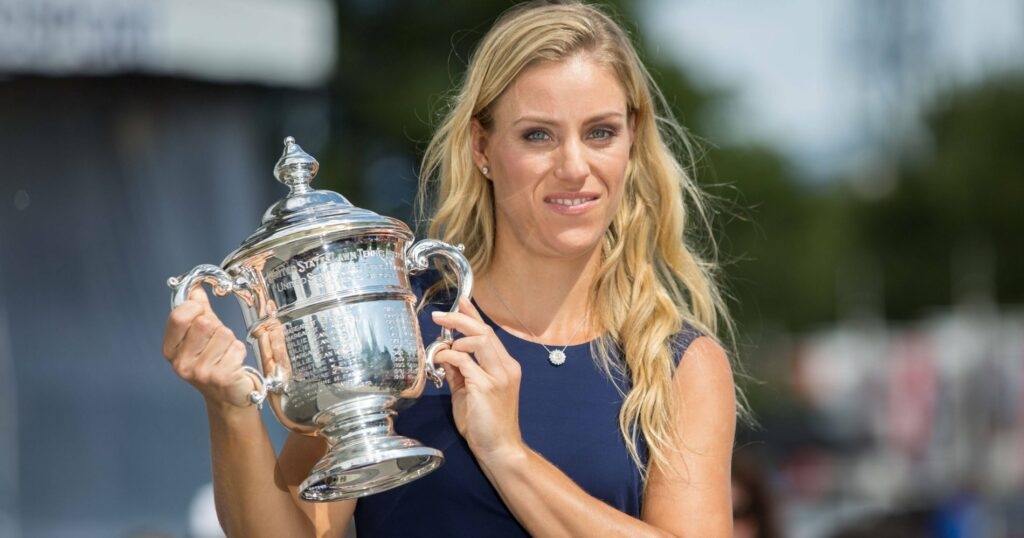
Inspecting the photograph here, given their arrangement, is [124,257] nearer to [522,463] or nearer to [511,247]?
[511,247]

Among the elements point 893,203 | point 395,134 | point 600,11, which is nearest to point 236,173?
point 600,11

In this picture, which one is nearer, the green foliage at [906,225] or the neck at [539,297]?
the neck at [539,297]

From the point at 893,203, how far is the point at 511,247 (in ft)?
157

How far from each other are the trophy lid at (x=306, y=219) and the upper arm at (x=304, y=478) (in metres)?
0.38

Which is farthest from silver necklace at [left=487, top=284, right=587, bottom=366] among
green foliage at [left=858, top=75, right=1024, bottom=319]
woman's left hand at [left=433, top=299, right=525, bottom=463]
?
green foliage at [left=858, top=75, right=1024, bottom=319]

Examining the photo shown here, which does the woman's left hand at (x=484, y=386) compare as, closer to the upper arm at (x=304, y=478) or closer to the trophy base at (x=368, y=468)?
the trophy base at (x=368, y=468)

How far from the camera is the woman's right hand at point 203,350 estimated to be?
2146 millimetres

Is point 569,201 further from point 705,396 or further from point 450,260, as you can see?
point 705,396

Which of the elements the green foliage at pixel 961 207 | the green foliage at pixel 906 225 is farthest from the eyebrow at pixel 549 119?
the green foliage at pixel 961 207

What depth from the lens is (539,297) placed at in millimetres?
2709

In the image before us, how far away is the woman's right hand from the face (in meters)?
0.64

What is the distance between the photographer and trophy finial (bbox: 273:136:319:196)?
8.00 ft

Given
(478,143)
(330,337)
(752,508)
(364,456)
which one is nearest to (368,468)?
(364,456)

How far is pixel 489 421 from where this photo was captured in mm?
2311
